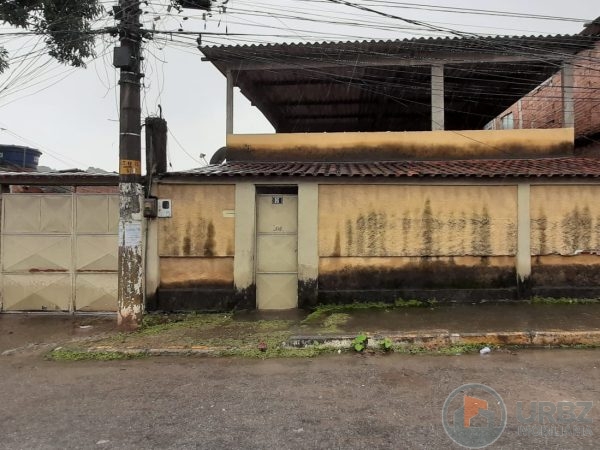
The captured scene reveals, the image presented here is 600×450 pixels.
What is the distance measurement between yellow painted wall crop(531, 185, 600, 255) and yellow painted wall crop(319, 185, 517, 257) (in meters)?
0.43

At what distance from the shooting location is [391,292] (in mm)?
7508

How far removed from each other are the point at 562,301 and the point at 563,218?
147 centimetres

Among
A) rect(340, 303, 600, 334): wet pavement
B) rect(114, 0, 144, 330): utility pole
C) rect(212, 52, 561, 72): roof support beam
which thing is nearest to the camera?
rect(340, 303, 600, 334): wet pavement

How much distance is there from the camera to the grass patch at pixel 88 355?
537cm

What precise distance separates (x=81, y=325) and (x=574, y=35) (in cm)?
1098

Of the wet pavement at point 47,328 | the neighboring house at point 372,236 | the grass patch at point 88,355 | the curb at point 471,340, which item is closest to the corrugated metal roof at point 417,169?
the neighboring house at point 372,236

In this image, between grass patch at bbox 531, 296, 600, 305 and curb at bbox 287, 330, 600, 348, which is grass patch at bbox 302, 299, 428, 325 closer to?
curb at bbox 287, 330, 600, 348

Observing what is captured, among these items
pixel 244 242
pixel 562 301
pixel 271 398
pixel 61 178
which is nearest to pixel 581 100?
pixel 562 301

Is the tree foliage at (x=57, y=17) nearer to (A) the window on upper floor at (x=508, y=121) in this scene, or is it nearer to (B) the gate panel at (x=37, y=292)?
(B) the gate panel at (x=37, y=292)

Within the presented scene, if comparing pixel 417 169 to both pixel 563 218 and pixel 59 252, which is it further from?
pixel 59 252

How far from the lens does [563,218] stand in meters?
7.58

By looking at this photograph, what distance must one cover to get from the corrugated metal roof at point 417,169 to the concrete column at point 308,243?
1.24ft

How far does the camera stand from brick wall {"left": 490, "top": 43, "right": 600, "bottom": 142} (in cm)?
1014

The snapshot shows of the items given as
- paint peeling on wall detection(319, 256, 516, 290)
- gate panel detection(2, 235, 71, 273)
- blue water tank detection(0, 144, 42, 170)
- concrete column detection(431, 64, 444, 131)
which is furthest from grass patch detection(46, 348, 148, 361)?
blue water tank detection(0, 144, 42, 170)
